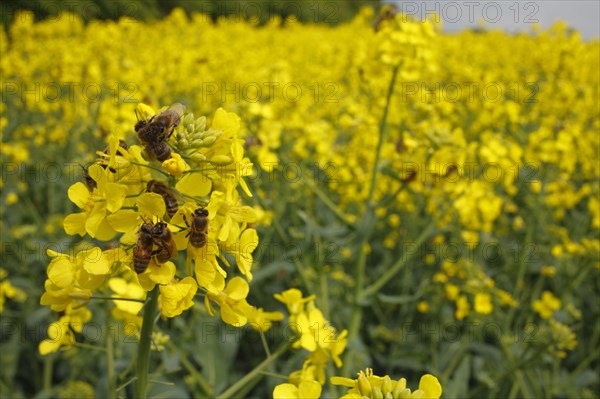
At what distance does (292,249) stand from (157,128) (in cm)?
170

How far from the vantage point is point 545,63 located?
7.04 meters

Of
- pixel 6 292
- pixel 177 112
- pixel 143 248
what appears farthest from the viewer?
pixel 6 292

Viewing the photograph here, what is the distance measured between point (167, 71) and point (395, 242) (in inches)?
138

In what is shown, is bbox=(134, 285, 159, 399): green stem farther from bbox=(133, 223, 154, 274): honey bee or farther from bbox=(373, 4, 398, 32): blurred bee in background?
bbox=(373, 4, 398, 32): blurred bee in background

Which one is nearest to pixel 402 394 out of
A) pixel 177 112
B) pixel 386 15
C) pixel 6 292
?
pixel 177 112

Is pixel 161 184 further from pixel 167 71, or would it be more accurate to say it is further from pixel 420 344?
pixel 167 71

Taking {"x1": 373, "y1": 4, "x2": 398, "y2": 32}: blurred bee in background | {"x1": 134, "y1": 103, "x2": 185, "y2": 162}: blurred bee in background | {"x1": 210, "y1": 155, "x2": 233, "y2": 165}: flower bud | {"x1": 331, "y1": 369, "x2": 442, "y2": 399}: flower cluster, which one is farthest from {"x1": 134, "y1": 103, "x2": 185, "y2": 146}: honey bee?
{"x1": 373, "y1": 4, "x2": 398, "y2": 32}: blurred bee in background

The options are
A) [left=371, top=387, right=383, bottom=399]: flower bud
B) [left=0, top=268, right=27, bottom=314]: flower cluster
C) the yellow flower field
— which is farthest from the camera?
[left=0, top=268, right=27, bottom=314]: flower cluster

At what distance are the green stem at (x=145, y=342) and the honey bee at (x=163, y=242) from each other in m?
0.11

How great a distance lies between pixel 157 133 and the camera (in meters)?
1.12

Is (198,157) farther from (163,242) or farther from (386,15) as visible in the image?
(386,15)

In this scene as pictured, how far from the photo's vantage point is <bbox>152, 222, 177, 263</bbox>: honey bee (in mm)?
1057

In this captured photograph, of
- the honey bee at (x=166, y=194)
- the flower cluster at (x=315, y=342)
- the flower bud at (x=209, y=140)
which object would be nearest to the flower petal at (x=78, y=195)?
the honey bee at (x=166, y=194)

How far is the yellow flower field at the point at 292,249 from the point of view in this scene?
1165 mm
